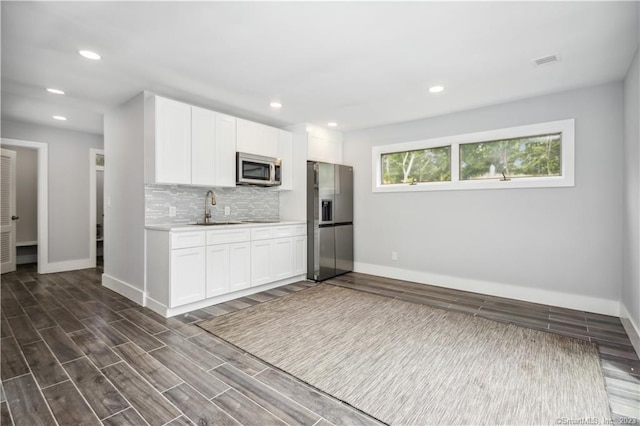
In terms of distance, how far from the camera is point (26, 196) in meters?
6.02

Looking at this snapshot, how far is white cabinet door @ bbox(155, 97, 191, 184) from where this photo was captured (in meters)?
3.28

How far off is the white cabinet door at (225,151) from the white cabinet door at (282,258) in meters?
1.05

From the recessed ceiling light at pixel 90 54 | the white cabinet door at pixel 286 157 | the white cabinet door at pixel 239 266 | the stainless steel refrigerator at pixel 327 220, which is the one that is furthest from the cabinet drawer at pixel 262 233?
the recessed ceiling light at pixel 90 54

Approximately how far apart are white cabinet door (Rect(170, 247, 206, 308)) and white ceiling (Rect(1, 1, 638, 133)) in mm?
1835

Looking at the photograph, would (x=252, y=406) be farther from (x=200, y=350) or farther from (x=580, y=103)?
(x=580, y=103)

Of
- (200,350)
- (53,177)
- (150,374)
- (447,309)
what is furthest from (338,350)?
(53,177)

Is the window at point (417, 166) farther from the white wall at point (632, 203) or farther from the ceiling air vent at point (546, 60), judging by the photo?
the white wall at point (632, 203)

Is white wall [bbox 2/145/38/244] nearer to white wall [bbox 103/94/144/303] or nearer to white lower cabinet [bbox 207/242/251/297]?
white wall [bbox 103/94/144/303]

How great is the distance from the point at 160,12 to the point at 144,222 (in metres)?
2.23

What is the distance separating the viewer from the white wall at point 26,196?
19.4ft

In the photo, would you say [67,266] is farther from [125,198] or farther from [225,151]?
[225,151]

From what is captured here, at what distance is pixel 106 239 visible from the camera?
4.25 meters

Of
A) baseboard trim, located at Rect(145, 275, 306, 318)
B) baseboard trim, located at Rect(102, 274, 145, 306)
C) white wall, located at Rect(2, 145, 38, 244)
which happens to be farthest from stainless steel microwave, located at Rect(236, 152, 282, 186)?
white wall, located at Rect(2, 145, 38, 244)

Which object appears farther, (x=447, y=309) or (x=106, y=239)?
(x=106, y=239)
